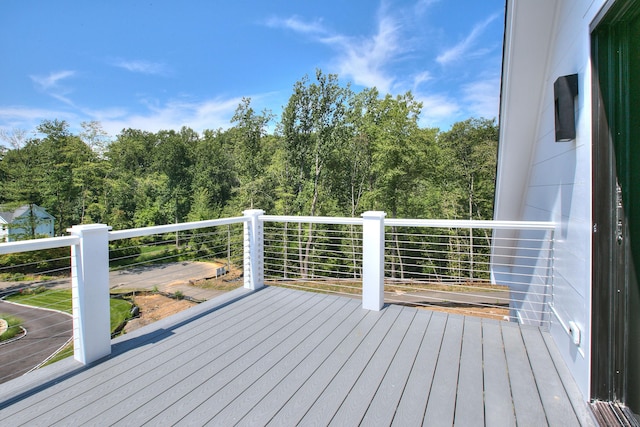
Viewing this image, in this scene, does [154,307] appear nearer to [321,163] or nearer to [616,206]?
[321,163]

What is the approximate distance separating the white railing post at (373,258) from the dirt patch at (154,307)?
13597 mm

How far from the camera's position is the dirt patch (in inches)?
579

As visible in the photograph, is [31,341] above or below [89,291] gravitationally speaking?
below

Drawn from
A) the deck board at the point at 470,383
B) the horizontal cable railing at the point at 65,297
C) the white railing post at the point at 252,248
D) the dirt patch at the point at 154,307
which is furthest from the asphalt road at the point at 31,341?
the deck board at the point at 470,383

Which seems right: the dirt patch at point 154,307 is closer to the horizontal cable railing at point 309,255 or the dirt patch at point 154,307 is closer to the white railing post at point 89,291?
the horizontal cable railing at point 309,255

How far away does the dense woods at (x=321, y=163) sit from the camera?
744 inches

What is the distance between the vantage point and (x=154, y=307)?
1652cm

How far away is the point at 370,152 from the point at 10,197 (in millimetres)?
23630

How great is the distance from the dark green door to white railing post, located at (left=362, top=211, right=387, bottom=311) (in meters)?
1.71

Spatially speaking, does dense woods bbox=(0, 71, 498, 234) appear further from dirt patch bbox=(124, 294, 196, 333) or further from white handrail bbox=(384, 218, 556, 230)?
white handrail bbox=(384, 218, 556, 230)

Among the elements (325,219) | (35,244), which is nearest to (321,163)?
(325,219)

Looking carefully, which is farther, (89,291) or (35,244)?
(89,291)

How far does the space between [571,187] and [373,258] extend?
1.70 meters

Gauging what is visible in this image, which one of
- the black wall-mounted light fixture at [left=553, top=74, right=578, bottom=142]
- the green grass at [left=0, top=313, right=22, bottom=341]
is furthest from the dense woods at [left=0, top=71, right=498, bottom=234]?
the black wall-mounted light fixture at [left=553, top=74, right=578, bottom=142]
